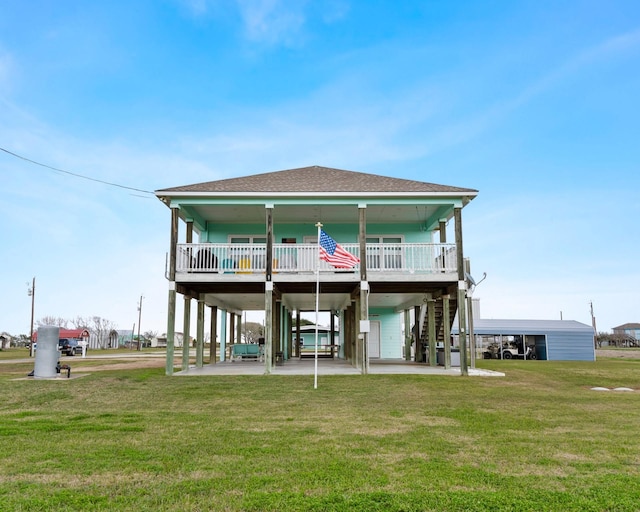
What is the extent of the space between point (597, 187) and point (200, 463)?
1901 cm

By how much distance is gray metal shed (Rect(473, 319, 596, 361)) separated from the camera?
106 feet

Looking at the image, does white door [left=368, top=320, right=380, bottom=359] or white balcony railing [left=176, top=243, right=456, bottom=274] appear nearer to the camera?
white balcony railing [left=176, top=243, right=456, bottom=274]

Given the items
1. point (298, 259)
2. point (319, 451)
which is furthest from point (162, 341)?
point (319, 451)

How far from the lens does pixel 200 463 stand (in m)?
5.36

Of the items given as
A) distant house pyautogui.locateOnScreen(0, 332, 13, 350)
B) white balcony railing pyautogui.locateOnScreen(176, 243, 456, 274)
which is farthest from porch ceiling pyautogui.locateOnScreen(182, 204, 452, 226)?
distant house pyautogui.locateOnScreen(0, 332, 13, 350)

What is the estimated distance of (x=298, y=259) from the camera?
1653cm

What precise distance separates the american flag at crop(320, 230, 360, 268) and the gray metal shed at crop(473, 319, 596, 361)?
20.6m

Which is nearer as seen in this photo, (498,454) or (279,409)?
(498,454)

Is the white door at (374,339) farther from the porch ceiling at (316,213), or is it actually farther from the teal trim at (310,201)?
the teal trim at (310,201)

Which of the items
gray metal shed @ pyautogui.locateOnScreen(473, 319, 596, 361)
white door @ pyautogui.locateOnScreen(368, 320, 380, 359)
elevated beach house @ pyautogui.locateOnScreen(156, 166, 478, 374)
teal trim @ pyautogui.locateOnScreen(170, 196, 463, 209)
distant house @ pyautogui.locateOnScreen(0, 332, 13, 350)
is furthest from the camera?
distant house @ pyautogui.locateOnScreen(0, 332, 13, 350)

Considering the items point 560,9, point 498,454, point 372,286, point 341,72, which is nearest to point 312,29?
point 341,72

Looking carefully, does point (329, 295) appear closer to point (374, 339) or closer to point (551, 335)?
point (374, 339)

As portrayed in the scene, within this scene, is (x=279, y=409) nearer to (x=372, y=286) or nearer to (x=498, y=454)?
(x=498, y=454)

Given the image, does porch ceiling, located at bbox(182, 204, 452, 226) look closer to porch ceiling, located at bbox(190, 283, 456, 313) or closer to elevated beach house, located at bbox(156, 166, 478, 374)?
elevated beach house, located at bbox(156, 166, 478, 374)
